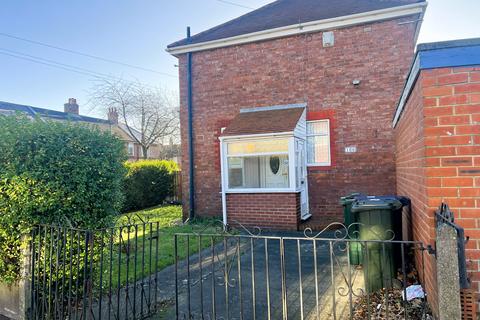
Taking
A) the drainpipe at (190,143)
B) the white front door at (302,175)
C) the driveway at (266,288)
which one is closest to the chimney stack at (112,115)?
the drainpipe at (190,143)

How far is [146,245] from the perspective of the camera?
21.8 ft

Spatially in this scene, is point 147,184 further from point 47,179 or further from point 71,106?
point 71,106

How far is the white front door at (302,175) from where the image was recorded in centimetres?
809

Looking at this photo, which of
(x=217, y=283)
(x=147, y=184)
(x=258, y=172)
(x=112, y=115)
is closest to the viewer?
(x=217, y=283)

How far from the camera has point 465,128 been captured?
2.49 meters

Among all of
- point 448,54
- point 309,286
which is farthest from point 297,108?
point 448,54

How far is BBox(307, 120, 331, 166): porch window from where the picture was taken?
865 centimetres

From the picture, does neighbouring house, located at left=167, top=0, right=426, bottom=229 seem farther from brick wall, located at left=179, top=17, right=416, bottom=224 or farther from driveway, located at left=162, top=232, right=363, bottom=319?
driveway, located at left=162, top=232, right=363, bottom=319

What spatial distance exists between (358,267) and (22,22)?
18020mm

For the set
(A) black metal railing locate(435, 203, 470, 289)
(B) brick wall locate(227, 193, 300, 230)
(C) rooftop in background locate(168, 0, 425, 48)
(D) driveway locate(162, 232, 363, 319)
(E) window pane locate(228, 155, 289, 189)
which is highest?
(C) rooftop in background locate(168, 0, 425, 48)

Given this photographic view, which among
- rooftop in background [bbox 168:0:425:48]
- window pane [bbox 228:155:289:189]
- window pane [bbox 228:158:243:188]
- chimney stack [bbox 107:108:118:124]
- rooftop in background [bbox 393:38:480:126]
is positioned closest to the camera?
rooftop in background [bbox 393:38:480:126]

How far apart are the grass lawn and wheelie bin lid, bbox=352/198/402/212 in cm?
208

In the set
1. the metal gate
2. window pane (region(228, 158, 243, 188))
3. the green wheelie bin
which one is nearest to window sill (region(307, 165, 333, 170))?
window pane (region(228, 158, 243, 188))

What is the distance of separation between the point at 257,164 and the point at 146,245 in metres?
4.10
